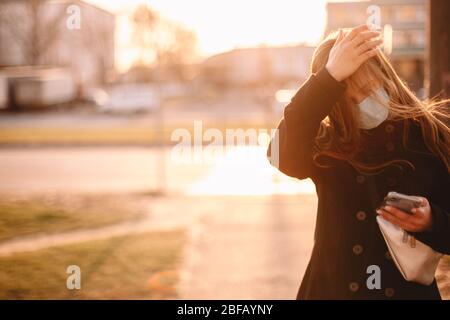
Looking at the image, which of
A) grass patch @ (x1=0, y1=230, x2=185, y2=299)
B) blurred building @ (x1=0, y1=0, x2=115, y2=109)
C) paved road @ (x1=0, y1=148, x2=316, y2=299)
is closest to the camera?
grass patch @ (x1=0, y1=230, x2=185, y2=299)

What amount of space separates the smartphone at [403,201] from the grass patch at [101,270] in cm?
323

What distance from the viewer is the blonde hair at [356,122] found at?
1.97 meters

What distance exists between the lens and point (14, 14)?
21172 mm

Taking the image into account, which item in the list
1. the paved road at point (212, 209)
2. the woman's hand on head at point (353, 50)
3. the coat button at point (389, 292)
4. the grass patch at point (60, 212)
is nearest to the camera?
the woman's hand on head at point (353, 50)

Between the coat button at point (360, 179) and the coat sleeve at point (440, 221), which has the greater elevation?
the coat button at point (360, 179)

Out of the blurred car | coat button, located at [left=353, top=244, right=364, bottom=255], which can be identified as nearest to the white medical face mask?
coat button, located at [left=353, top=244, right=364, bottom=255]

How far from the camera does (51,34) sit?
68.1 ft

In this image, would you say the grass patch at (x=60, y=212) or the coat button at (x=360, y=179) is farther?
the grass patch at (x=60, y=212)

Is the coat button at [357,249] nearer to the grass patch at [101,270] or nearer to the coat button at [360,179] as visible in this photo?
the coat button at [360,179]

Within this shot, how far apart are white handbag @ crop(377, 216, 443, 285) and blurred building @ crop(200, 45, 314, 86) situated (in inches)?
50.7

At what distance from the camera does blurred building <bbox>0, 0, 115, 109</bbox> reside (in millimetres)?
16547

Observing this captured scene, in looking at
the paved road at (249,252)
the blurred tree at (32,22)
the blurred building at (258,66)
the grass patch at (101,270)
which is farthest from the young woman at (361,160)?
the blurred tree at (32,22)

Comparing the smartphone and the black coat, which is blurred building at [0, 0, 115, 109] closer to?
the black coat

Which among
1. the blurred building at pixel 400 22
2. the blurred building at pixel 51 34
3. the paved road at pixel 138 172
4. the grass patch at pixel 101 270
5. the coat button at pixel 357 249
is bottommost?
the paved road at pixel 138 172
